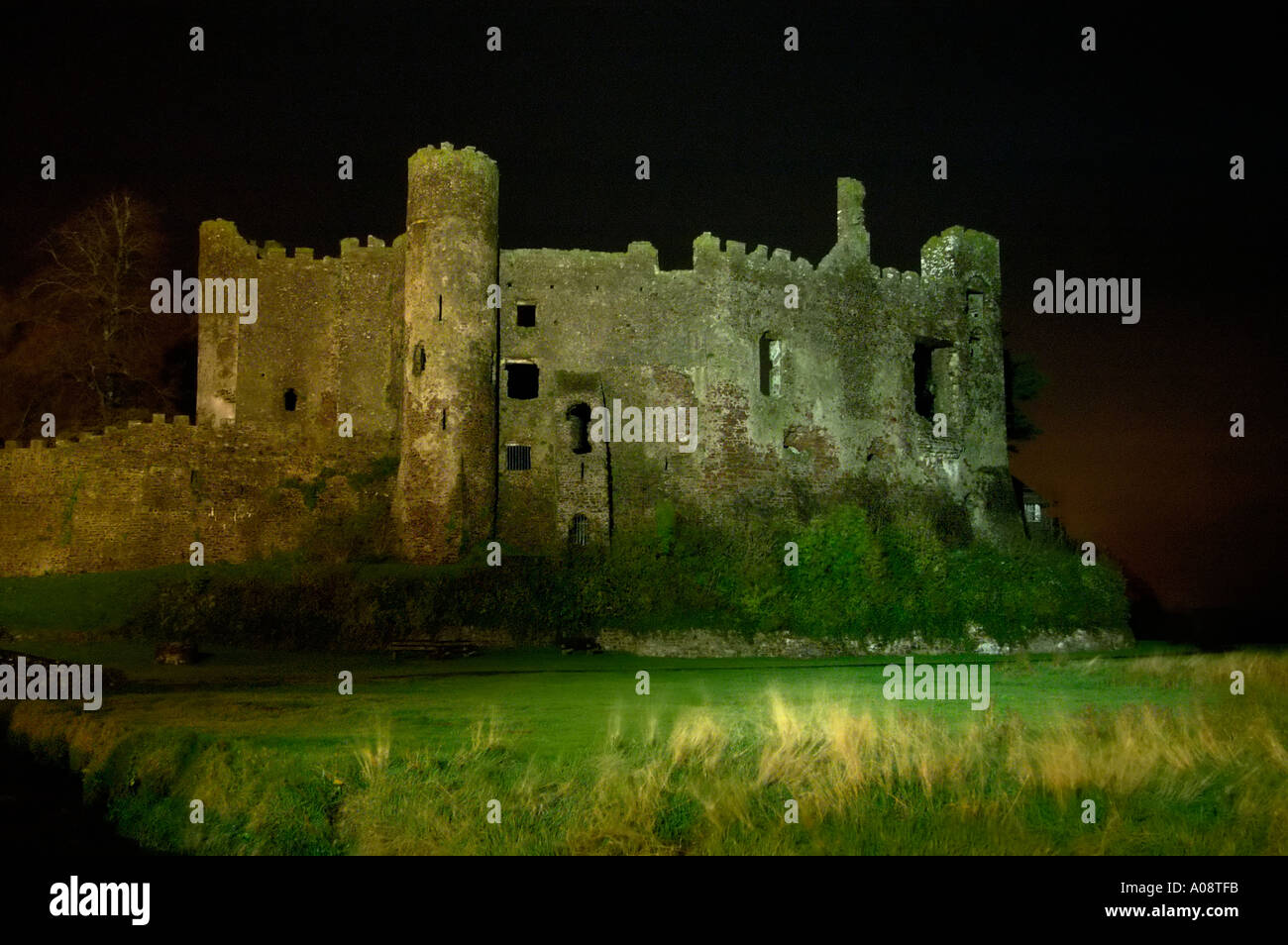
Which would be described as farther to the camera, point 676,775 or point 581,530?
point 581,530

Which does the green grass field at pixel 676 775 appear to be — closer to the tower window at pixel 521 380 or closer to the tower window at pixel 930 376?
the tower window at pixel 521 380

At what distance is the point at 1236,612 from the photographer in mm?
54062

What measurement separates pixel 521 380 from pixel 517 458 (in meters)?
2.74

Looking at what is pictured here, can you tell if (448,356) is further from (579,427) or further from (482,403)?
(579,427)

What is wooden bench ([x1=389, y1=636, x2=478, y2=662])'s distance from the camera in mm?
27909

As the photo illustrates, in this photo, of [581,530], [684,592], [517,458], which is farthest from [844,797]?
[517,458]

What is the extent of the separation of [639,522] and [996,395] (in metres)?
13.6

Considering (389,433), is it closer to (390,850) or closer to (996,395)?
(996,395)
